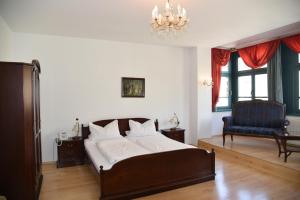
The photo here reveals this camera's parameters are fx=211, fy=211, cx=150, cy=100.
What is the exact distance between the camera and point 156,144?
381cm

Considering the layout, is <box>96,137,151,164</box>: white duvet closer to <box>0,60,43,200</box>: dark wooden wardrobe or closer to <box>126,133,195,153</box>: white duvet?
<box>126,133,195,153</box>: white duvet

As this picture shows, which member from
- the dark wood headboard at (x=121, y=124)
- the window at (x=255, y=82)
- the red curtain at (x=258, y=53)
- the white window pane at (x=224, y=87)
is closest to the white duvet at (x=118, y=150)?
the dark wood headboard at (x=121, y=124)

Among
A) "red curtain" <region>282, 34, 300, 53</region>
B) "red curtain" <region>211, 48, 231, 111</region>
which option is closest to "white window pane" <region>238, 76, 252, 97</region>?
"red curtain" <region>211, 48, 231, 111</region>

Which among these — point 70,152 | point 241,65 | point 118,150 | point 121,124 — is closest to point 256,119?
point 241,65

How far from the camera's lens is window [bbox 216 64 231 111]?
21.2 ft

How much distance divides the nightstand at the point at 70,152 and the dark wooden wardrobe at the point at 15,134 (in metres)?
1.71

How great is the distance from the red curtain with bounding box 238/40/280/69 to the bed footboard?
3342mm

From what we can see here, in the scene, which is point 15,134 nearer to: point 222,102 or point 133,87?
point 133,87

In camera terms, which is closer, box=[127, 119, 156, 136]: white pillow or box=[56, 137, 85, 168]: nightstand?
box=[56, 137, 85, 168]: nightstand

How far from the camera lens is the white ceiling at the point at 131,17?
288cm

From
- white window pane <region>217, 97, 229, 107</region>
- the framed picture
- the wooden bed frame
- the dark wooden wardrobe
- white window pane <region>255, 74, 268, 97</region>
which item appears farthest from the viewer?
white window pane <region>217, 97, 229, 107</region>

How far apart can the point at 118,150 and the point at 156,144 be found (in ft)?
2.49

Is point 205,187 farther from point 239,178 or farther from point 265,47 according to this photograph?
point 265,47

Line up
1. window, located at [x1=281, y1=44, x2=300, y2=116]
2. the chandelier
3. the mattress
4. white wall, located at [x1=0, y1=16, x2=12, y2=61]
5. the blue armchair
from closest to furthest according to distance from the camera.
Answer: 1. the chandelier
2. the mattress
3. white wall, located at [x1=0, y1=16, x2=12, y2=61]
4. the blue armchair
5. window, located at [x1=281, y1=44, x2=300, y2=116]
